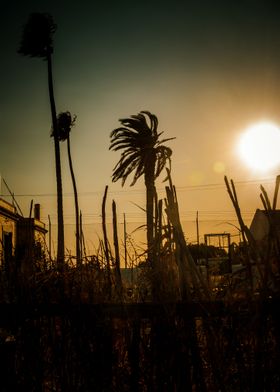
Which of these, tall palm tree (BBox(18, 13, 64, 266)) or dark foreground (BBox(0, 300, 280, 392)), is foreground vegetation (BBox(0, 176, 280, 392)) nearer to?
dark foreground (BBox(0, 300, 280, 392))

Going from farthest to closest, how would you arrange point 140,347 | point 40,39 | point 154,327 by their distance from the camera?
point 40,39 < point 140,347 < point 154,327

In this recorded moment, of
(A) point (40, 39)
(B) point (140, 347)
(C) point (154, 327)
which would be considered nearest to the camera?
(C) point (154, 327)

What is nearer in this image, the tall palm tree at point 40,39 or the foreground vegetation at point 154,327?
the foreground vegetation at point 154,327

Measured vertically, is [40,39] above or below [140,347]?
above

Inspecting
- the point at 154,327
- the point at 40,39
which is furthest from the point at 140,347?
the point at 40,39

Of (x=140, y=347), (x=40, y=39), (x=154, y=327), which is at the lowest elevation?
(x=140, y=347)

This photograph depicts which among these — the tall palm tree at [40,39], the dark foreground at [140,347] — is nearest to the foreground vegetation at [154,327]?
the dark foreground at [140,347]

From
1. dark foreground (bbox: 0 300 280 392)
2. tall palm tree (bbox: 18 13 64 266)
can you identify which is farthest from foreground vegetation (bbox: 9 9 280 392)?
tall palm tree (bbox: 18 13 64 266)

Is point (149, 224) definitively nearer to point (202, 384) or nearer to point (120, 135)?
point (202, 384)

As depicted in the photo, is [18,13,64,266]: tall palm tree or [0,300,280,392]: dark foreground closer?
[0,300,280,392]: dark foreground

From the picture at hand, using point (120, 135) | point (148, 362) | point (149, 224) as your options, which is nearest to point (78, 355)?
point (148, 362)

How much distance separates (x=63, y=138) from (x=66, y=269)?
25.6 meters

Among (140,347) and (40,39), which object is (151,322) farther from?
(40,39)

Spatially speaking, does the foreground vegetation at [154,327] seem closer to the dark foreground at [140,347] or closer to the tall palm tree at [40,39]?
the dark foreground at [140,347]
